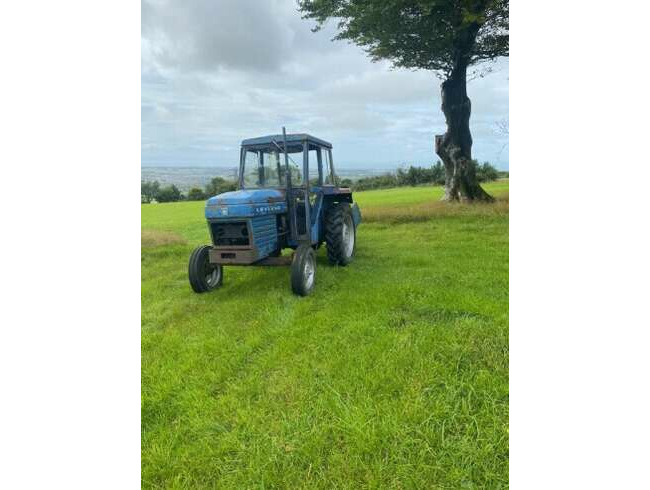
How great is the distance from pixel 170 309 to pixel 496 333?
2575mm

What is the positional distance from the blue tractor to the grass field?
0.93 feet

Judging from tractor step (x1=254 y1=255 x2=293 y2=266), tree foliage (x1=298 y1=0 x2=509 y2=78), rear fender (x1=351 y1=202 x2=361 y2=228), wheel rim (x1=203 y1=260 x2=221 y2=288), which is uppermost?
tree foliage (x1=298 y1=0 x2=509 y2=78)

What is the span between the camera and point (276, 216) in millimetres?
3762

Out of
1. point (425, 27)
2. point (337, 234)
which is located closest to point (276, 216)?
point (337, 234)

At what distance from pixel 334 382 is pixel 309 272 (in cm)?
174

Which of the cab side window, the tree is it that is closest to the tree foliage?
the tree

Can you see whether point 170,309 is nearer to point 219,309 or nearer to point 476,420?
point 219,309

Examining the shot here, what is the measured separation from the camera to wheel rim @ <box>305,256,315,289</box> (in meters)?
3.50

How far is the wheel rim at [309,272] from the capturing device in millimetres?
3504

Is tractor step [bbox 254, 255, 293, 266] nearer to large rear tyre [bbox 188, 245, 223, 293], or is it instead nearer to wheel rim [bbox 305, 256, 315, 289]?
wheel rim [bbox 305, 256, 315, 289]

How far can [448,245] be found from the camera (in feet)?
14.5

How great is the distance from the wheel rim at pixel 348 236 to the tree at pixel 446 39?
2.40 m

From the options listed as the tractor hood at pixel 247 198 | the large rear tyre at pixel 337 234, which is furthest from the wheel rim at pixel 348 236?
the tractor hood at pixel 247 198
